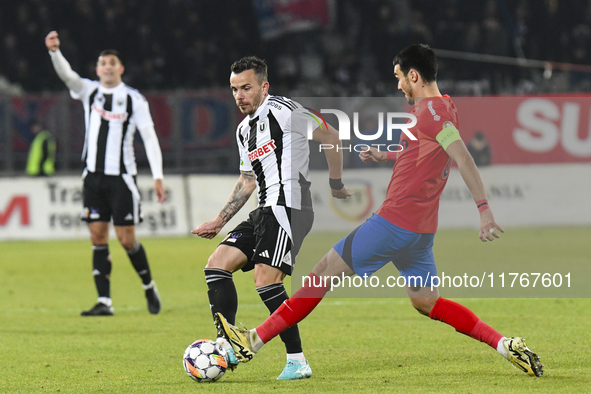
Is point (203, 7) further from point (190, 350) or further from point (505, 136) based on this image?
point (190, 350)

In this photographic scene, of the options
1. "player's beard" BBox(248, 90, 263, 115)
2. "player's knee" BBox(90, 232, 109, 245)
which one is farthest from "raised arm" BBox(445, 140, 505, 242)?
"player's knee" BBox(90, 232, 109, 245)

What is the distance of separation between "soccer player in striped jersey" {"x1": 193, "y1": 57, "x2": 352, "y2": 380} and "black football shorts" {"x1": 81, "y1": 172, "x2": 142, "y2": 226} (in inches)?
112

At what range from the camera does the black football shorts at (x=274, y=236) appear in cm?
486

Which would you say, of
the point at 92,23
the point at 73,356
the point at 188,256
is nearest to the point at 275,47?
the point at 92,23

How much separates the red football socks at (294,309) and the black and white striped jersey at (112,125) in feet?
11.4

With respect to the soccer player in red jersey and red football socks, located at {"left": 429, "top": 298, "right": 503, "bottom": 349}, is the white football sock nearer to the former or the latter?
the soccer player in red jersey

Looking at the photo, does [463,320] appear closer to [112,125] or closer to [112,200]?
[112,200]

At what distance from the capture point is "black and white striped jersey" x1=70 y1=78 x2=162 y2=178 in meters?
7.82

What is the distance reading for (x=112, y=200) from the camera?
25.5 feet

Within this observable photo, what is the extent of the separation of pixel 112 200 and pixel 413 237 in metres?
3.87

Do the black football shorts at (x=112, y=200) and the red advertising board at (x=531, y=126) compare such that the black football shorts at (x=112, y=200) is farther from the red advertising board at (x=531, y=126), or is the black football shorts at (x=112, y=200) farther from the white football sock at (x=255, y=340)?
the red advertising board at (x=531, y=126)

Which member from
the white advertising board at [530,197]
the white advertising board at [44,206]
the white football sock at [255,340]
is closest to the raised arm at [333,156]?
the white football sock at [255,340]

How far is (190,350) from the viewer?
4730mm

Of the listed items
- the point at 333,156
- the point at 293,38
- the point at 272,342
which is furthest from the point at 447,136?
the point at 293,38
